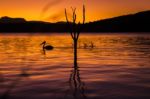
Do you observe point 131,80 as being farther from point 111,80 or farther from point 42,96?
point 42,96

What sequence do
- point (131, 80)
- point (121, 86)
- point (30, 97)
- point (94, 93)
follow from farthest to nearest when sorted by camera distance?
1. point (131, 80)
2. point (121, 86)
3. point (94, 93)
4. point (30, 97)

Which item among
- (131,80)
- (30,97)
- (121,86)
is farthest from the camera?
(131,80)

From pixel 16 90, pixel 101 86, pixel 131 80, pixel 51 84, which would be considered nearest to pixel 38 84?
pixel 51 84

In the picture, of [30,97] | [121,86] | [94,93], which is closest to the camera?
[30,97]

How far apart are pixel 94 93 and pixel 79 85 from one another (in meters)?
Result: 2.62

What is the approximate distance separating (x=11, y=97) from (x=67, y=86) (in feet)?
12.1

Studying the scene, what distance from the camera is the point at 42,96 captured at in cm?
1439

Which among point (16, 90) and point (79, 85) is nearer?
point (16, 90)

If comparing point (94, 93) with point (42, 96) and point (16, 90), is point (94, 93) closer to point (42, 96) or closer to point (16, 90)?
point (42, 96)

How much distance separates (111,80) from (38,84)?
4190 mm

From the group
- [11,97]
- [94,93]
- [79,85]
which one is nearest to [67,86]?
[79,85]

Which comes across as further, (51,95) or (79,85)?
(79,85)

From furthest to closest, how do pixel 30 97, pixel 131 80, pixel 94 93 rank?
pixel 131 80
pixel 94 93
pixel 30 97

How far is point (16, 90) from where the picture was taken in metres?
16.1
